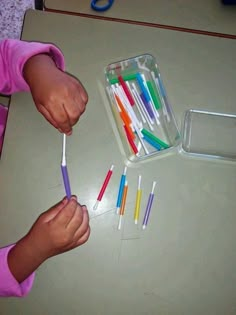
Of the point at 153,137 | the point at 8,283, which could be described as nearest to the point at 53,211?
the point at 8,283

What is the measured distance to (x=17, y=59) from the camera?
2.16 feet

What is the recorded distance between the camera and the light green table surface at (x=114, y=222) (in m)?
0.64

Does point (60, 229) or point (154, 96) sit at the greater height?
point (154, 96)

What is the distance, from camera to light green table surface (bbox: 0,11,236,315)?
2.11ft

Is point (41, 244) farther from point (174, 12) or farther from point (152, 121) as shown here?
point (174, 12)

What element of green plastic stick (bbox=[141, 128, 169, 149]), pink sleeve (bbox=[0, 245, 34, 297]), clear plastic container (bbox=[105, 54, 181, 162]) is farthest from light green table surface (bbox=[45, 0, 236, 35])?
pink sleeve (bbox=[0, 245, 34, 297])

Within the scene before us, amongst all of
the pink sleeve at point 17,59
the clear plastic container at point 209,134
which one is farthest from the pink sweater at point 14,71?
the clear plastic container at point 209,134

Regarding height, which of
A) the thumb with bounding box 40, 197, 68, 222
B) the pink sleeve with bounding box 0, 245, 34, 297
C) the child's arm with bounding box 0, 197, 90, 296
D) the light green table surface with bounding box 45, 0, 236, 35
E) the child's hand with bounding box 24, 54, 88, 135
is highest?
the light green table surface with bounding box 45, 0, 236, 35

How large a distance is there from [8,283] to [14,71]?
0.37 m

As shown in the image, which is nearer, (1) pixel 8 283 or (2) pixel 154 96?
(1) pixel 8 283

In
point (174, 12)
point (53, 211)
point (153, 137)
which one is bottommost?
point (53, 211)

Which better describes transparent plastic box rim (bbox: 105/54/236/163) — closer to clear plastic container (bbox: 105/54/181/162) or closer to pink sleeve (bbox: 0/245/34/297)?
clear plastic container (bbox: 105/54/181/162)

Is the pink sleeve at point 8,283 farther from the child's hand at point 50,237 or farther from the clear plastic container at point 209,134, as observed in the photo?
the clear plastic container at point 209,134

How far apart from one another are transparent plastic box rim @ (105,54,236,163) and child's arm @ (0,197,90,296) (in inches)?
6.1
